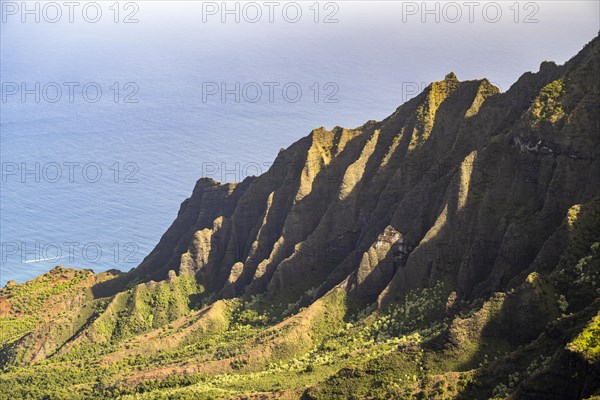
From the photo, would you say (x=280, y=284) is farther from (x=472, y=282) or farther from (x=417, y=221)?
(x=472, y=282)

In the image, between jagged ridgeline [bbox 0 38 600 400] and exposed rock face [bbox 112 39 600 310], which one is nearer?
jagged ridgeline [bbox 0 38 600 400]

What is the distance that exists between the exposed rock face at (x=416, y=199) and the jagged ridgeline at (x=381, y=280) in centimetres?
24

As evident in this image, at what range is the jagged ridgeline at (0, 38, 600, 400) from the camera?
9225 centimetres

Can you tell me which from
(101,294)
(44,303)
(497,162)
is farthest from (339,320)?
(44,303)

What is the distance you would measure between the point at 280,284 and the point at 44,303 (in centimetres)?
4813

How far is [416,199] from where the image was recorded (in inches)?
4857

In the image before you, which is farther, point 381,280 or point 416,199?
point 416,199

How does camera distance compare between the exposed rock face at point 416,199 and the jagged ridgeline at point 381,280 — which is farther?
Answer: the exposed rock face at point 416,199

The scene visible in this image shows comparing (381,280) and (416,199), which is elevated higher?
(416,199)

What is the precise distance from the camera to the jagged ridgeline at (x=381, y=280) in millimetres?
92250

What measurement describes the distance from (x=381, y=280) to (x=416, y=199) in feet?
37.5

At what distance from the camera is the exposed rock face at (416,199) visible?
351 ft

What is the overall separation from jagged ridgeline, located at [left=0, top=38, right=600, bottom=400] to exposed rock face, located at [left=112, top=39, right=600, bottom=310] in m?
0.24

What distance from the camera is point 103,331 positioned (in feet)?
458
